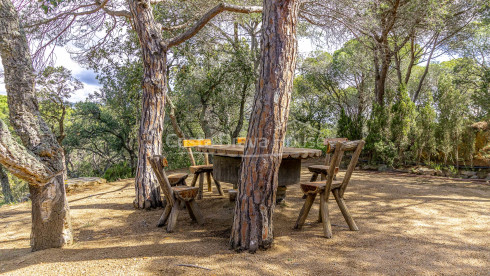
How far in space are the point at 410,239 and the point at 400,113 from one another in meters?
5.38

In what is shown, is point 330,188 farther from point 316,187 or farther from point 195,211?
point 195,211

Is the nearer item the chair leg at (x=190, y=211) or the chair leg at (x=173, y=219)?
the chair leg at (x=173, y=219)

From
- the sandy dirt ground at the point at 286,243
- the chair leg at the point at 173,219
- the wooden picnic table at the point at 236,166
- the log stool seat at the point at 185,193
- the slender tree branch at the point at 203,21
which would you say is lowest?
the sandy dirt ground at the point at 286,243

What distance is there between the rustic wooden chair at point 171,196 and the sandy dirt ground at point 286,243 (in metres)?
0.12

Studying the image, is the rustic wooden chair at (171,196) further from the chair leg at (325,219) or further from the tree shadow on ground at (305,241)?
the chair leg at (325,219)

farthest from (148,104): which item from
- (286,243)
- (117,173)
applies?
(117,173)

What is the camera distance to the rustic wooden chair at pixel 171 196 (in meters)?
3.14

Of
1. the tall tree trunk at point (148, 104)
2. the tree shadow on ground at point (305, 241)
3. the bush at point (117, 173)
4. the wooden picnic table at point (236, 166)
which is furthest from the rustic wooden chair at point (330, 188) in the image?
the bush at point (117, 173)

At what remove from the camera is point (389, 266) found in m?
2.19

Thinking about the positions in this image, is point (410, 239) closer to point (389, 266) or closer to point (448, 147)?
point (389, 266)

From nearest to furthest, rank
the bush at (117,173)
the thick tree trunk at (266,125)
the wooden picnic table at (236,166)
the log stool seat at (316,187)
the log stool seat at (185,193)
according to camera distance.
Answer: the thick tree trunk at (266,125), the log stool seat at (316,187), the log stool seat at (185,193), the wooden picnic table at (236,166), the bush at (117,173)

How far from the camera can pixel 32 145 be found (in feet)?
8.39

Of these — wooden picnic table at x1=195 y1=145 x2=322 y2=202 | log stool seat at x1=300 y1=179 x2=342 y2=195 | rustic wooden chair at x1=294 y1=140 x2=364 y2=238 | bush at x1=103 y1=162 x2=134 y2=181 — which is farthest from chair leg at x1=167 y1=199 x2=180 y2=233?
bush at x1=103 y1=162 x2=134 y2=181

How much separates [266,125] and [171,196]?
4.88 ft
